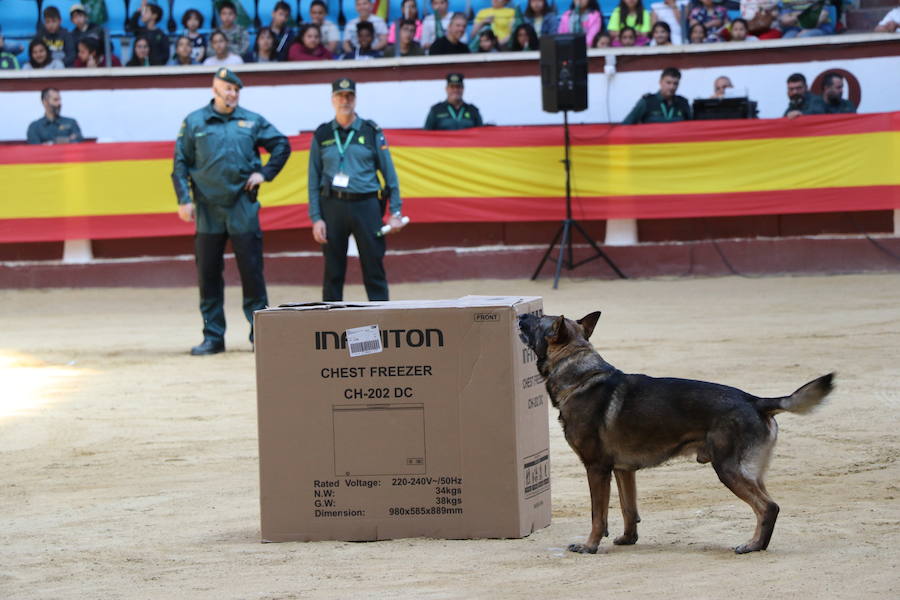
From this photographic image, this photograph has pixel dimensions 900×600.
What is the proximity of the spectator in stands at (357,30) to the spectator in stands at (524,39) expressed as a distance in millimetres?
1818

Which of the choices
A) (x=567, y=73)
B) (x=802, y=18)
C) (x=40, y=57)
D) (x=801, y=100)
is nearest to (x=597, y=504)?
(x=567, y=73)

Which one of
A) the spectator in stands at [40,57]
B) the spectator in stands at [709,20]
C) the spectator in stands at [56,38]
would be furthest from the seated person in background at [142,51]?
the spectator in stands at [709,20]

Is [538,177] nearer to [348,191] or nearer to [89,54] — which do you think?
[348,191]

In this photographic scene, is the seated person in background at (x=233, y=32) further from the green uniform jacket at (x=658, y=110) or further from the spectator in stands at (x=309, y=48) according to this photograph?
the green uniform jacket at (x=658, y=110)

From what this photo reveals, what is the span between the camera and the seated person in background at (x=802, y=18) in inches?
760

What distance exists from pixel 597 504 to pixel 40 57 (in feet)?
53.4

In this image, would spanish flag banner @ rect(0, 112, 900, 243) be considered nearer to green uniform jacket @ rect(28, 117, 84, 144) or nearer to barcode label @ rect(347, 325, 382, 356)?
green uniform jacket @ rect(28, 117, 84, 144)

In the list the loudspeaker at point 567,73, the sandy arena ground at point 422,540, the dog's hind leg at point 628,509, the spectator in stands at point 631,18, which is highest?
the spectator in stands at point 631,18

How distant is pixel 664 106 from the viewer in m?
17.7

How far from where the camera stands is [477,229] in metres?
18.2

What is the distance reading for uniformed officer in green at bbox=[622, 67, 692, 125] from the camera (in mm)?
17562

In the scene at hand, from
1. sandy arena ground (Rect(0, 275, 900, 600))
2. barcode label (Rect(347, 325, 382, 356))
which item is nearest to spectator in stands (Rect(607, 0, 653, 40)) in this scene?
sandy arena ground (Rect(0, 275, 900, 600))

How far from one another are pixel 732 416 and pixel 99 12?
1805 centimetres

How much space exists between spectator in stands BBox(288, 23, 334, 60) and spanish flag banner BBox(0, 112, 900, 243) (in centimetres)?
289
